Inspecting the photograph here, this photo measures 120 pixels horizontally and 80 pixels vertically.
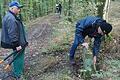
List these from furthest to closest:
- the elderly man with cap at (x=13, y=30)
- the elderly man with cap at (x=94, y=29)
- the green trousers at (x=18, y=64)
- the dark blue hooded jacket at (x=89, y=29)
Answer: the green trousers at (x=18, y=64) < the elderly man with cap at (x=13, y=30) < the dark blue hooded jacket at (x=89, y=29) < the elderly man with cap at (x=94, y=29)

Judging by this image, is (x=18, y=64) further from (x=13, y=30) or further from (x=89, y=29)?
(x=89, y=29)

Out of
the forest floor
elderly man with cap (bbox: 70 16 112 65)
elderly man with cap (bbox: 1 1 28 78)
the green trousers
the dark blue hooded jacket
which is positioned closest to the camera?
elderly man with cap (bbox: 70 16 112 65)

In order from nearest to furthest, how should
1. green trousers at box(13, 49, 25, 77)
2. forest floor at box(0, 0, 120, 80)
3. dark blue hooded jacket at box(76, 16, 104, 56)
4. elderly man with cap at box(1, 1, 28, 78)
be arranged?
forest floor at box(0, 0, 120, 80) → dark blue hooded jacket at box(76, 16, 104, 56) → elderly man with cap at box(1, 1, 28, 78) → green trousers at box(13, 49, 25, 77)

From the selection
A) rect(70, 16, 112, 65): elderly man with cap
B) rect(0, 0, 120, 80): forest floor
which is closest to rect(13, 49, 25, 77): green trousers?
rect(0, 0, 120, 80): forest floor

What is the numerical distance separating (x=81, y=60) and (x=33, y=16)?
94.0ft

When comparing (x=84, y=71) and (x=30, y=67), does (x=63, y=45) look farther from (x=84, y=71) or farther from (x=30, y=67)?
(x=84, y=71)

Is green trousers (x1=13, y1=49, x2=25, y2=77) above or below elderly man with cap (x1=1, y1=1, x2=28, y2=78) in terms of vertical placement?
below

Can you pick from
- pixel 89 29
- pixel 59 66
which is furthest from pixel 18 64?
pixel 89 29

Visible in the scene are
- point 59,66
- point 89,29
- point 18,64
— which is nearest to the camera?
point 89,29

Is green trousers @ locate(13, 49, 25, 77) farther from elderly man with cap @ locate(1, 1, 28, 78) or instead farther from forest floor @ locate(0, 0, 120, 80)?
forest floor @ locate(0, 0, 120, 80)

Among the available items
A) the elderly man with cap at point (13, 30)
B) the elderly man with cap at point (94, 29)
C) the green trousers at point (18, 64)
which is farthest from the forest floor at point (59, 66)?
the elderly man with cap at point (13, 30)

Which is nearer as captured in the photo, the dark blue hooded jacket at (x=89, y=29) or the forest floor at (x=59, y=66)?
the forest floor at (x=59, y=66)

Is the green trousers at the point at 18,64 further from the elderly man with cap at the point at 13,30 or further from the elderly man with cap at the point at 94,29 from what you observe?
the elderly man with cap at the point at 94,29

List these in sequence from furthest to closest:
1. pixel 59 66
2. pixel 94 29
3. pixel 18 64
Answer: pixel 59 66, pixel 18 64, pixel 94 29
